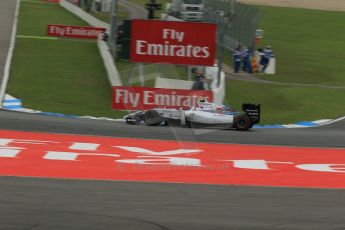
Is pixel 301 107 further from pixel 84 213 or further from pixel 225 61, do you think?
pixel 84 213

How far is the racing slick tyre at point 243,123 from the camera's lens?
62.5 feet

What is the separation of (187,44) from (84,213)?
42.5 ft

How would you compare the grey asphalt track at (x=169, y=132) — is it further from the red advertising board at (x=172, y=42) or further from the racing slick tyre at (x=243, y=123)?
the red advertising board at (x=172, y=42)

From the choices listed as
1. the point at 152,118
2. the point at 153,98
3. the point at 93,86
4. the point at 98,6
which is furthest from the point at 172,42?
the point at 98,6

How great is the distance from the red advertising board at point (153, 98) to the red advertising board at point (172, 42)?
5.13 feet

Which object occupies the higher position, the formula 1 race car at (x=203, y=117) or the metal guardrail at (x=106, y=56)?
the metal guardrail at (x=106, y=56)

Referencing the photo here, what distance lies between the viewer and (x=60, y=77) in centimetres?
2777

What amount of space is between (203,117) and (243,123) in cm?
126

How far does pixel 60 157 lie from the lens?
13398mm

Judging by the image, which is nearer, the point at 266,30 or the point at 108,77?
the point at 108,77

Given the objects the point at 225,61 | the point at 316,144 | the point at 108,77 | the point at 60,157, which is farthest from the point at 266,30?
the point at 60,157

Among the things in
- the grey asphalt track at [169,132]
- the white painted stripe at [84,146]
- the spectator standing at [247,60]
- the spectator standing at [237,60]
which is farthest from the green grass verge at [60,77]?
the spectator standing at [247,60]

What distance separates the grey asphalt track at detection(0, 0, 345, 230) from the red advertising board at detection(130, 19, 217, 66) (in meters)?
9.90

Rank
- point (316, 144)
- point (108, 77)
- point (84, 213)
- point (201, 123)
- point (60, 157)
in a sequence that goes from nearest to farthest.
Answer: point (84, 213) < point (60, 157) < point (316, 144) < point (201, 123) < point (108, 77)
